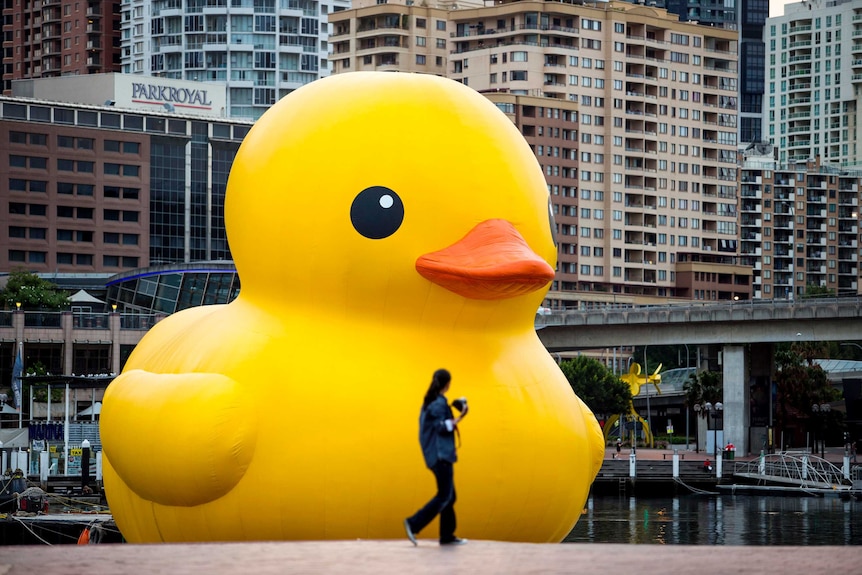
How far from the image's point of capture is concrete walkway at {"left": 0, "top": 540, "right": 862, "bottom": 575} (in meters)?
12.2

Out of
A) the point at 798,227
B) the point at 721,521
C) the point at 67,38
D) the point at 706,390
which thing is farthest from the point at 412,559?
the point at 67,38

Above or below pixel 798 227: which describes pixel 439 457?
below

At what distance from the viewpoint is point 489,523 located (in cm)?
1795

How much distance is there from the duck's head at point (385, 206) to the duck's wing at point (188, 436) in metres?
1.67

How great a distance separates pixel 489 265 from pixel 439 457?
12.2 feet

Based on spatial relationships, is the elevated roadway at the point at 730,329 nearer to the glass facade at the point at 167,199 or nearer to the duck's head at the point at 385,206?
the duck's head at the point at 385,206

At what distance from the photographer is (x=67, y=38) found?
179 meters

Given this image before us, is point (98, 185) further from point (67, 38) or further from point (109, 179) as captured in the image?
point (67, 38)

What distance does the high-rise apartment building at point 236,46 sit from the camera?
560 ft

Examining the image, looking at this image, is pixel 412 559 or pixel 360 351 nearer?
pixel 412 559

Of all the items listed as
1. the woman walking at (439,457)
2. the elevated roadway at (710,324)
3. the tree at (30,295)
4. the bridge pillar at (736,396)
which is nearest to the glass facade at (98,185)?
the tree at (30,295)

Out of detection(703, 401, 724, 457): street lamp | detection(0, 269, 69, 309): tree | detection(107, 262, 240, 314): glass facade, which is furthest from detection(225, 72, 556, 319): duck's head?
detection(0, 269, 69, 309): tree

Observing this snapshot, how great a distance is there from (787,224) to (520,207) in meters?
160

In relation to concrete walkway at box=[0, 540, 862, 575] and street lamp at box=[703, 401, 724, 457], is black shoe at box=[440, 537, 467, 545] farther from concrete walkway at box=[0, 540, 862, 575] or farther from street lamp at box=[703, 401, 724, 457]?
street lamp at box=[703, 401, 724, 457]
